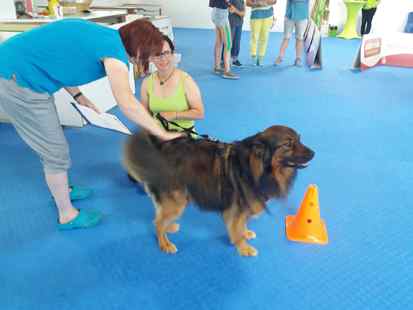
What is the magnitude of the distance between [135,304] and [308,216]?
3.70 ft

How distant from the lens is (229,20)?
5.65 metres

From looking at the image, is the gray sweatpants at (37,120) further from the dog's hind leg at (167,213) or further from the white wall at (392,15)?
the white wall at (392,15)

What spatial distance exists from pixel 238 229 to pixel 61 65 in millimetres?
1270

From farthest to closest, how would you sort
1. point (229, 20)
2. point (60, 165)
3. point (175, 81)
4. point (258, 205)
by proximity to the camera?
1. point (229, 20)
2. point (175, 81)
3. point (60, 165)
4. point (258, 205)

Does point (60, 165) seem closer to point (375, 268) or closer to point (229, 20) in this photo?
point (375, 268)

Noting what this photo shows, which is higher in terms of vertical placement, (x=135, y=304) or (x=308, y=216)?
(x=308, y=216)

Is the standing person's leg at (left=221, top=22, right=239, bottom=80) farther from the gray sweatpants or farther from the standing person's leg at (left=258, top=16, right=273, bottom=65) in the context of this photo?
the gray sweatpants

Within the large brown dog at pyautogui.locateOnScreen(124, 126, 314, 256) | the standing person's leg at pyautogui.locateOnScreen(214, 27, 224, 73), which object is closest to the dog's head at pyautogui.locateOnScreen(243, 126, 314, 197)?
the large brown dog at pyautogui.locateOnScreen(124, 126, 314, 256)

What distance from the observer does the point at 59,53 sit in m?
1.58

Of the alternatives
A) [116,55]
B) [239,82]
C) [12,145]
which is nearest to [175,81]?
[116,55]

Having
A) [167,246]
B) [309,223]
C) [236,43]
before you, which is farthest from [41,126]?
[236,43]

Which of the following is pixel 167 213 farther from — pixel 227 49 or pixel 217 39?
pixel 217 39

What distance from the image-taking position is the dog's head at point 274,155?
1577 mm

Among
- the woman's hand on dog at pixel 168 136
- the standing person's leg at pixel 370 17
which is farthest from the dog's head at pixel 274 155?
the standing person's leg at pixel 370 17
